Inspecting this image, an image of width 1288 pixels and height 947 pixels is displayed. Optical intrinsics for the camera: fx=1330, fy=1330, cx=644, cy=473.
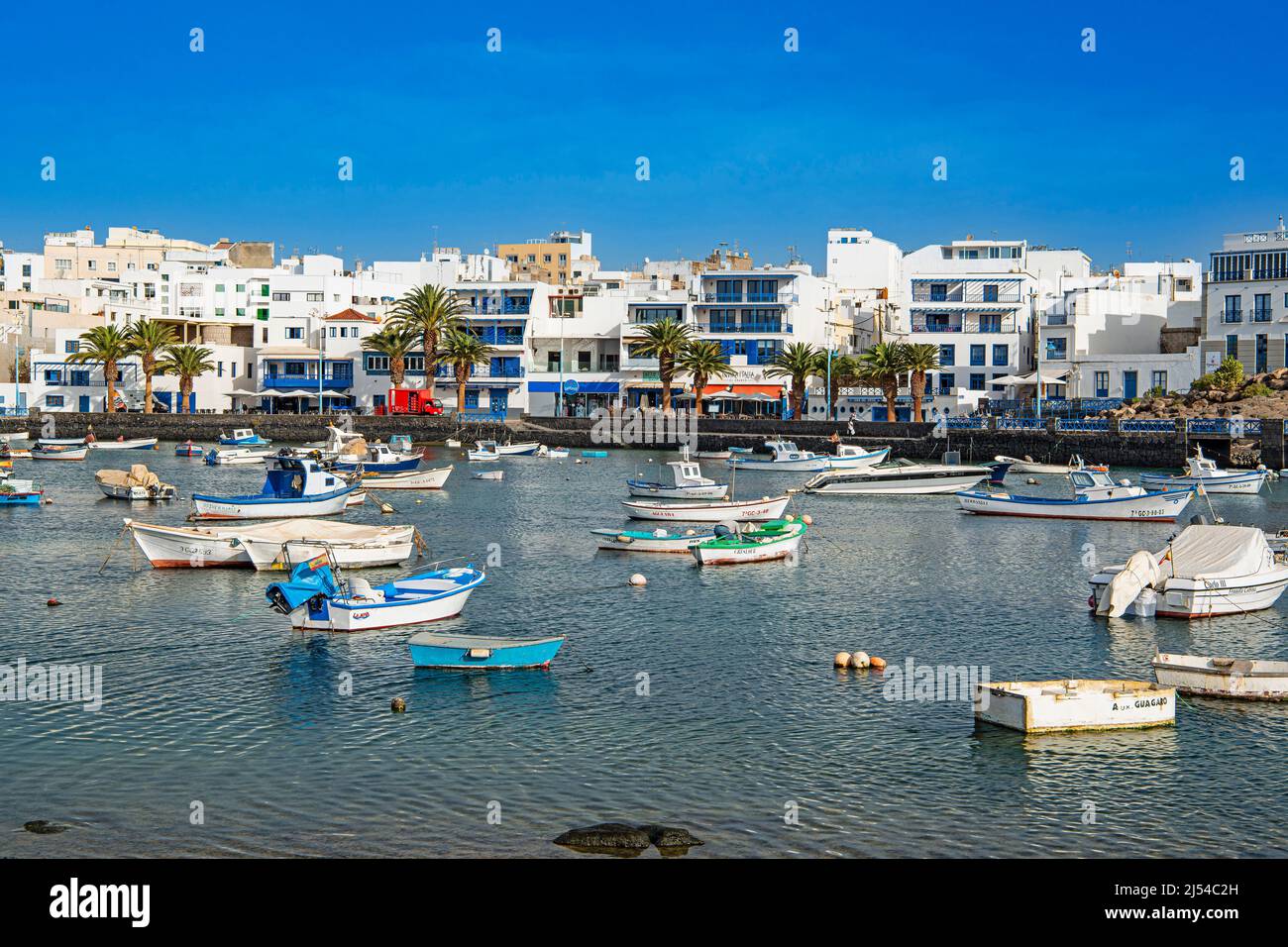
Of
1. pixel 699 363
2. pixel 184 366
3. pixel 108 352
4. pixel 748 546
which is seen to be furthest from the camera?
pixel 184 366

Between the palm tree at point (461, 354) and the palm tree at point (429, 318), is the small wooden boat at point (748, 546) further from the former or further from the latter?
the palm tree at point (429, 318)

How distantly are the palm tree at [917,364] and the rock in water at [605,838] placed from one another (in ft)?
319

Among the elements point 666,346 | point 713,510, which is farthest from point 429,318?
point 713,510

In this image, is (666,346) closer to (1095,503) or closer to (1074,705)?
(1095,503)

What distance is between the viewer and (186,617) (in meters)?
35.7

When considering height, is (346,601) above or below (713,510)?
below

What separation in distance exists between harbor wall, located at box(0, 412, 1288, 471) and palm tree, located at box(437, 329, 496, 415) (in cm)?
602

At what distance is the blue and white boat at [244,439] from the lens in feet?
367

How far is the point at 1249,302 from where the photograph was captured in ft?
348

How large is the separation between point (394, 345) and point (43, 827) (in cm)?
11292
